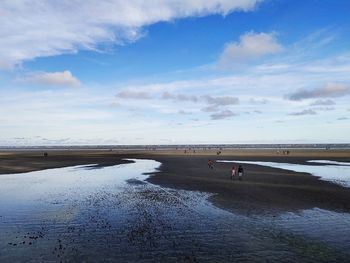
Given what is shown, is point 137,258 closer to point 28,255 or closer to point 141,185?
point 28,255

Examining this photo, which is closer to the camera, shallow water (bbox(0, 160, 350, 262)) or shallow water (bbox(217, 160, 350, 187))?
shallow water (bbox(0, 160, 350, 262))

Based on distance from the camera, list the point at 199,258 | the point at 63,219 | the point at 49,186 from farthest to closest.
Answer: the point at 49,186 → the point at 63,219 → the point at 199,258

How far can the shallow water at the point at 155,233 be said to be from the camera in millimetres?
15367

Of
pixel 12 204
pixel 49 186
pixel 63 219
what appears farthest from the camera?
pixel 49 186

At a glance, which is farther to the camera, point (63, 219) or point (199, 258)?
point (63, 219)

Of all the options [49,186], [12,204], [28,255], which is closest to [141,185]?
[49,186]

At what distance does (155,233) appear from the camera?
61.6 ft

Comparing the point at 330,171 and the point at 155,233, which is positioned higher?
the point at 330,171

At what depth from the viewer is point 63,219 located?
22.2 metres

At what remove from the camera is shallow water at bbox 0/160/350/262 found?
15.4m

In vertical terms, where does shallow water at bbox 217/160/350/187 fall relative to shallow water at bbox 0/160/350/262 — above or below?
above

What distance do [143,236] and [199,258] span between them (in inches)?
157

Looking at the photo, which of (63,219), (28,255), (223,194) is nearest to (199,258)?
(28,255)

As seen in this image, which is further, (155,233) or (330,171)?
(330,171)
